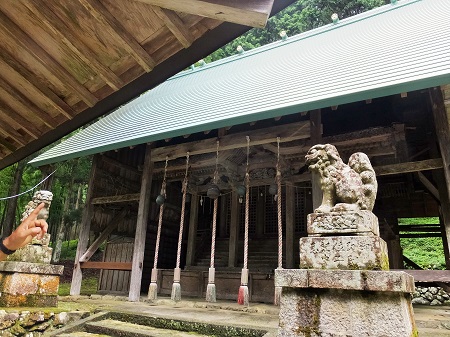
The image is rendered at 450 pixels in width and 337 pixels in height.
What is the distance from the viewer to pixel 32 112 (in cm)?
218

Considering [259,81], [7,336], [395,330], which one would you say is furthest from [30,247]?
[259,81]

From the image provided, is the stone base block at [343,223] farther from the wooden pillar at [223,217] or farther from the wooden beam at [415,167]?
the wooden pillar at [223,217]

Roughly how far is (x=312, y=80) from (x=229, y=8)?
6101 mm

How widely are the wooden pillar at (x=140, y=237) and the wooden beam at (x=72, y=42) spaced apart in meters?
7.11

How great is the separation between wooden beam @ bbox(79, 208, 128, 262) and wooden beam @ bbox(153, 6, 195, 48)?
29.8 ft

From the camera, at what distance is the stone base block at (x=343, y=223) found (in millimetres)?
3344

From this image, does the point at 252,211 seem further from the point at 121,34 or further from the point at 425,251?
the point at 425,251

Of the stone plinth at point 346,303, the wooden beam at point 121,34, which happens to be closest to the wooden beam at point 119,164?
the stone plinth at point 346,303

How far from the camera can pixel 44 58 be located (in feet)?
6.15

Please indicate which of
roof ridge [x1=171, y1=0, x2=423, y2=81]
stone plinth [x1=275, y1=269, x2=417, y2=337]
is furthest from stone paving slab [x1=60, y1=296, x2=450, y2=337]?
roof ridge [x1=171, y1=0, x2=423, y2=81]

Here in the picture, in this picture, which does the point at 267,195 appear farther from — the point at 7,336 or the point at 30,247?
the point at 7,336

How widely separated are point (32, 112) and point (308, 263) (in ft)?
9.54

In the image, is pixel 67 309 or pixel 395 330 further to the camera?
pixel 67 309

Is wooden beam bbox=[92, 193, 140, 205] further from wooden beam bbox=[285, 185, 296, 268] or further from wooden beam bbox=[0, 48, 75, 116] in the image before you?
wooden beam bbox=[0, 48, 75, 116]
